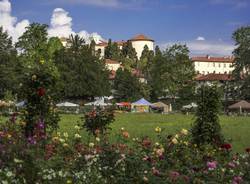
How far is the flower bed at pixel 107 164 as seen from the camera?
664 cm

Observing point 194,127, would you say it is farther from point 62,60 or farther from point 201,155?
point 62,60

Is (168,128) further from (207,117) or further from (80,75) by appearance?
(80,75)

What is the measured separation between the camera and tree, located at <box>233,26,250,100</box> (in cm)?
9831

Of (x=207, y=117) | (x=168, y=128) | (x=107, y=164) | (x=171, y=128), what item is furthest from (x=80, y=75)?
(x=107, y=164)

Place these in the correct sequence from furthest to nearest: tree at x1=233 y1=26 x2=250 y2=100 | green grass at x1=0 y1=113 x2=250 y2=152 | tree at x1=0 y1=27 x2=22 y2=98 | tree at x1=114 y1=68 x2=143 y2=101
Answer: tree at x1=114 y1=68 x2=143 y2=101 → tree at x1=233 y1=26 x2=250 y2=100 → tree at x1=0 y1=27 x2=22 y2=98 → green grass at x1=0 y1=113 x2=250 y2=152

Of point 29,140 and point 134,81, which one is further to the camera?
point 134,81

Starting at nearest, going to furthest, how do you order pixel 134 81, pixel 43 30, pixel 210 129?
1. pixel 210 129
2. pixel 43 30
3. pixel 134 81

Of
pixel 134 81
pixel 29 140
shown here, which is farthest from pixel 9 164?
pixel 134 81

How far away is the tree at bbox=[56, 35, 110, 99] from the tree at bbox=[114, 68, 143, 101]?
20.3 ft

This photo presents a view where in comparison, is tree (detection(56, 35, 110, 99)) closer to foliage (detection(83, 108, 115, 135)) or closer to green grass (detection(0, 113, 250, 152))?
green grass (detection(0, 113, 250, 152))

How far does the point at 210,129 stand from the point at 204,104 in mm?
761

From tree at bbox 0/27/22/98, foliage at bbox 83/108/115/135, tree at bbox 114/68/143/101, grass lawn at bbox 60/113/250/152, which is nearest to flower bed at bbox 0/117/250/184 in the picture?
grass lawn at bbox 60/113/250/152

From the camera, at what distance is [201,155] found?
359 inches

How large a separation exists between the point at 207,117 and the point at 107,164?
6.93 meters
